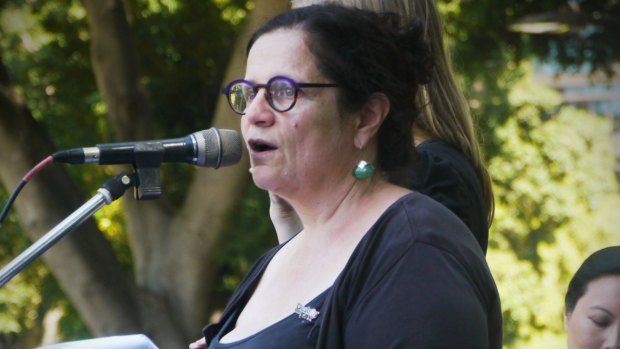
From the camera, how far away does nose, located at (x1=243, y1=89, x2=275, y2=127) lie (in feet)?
6.65

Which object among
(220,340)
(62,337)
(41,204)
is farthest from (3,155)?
(220,340)

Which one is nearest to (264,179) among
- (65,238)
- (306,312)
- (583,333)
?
(306,312)

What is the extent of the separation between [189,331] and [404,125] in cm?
547

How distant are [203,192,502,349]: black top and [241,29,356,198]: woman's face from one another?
0.18 meters

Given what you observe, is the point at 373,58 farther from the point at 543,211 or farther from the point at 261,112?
the point at 543,211

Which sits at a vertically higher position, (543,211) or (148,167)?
(148,167)

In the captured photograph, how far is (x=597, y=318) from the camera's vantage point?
252 centimetres

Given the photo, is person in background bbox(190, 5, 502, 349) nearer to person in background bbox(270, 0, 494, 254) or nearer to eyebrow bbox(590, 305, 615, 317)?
person in background bbox(270, 0, 494, 254)

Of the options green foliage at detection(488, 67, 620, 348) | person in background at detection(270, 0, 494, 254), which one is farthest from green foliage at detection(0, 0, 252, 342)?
green foliage at detection(488, 67, 620, 348)

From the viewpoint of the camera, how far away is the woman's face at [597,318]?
247 centimetres

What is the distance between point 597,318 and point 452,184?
1.59 ft

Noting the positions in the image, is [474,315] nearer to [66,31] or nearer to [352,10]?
[352,10]

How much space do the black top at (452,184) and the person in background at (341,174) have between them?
288 mm

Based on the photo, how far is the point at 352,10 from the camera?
6.84 ft
